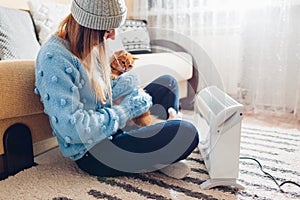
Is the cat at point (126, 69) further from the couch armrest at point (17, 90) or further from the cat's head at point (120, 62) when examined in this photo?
the couch armrest at point (17, 90)

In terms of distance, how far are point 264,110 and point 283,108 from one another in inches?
4.6

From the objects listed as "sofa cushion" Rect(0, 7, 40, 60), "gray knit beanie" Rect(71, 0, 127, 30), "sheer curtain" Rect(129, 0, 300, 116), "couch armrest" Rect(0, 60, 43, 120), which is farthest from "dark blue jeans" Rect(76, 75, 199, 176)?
"sheer curtain" Rect(129, 0, 300, 116)

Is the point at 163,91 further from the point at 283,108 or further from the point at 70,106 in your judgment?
the point at 283,108

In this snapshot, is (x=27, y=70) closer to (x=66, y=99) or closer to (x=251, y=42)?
(x=66, y=99)

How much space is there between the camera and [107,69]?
0.94m

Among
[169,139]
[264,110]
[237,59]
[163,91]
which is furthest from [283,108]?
[169,139]

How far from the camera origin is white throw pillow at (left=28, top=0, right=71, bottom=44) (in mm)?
1506

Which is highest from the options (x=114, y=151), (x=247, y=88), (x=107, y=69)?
(x=107, y=69)

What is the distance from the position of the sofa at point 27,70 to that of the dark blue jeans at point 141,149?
198 mm

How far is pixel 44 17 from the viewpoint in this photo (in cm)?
154

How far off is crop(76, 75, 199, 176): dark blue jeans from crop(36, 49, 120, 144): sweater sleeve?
0.24 feet

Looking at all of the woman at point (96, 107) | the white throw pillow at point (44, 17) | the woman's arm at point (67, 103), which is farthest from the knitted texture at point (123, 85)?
the white throw pillow at point (44, 17)

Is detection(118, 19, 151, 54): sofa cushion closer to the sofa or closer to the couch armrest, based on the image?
the sofa

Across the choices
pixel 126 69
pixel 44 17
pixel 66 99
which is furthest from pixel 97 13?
pixel 44 17
